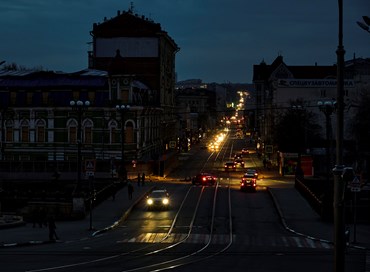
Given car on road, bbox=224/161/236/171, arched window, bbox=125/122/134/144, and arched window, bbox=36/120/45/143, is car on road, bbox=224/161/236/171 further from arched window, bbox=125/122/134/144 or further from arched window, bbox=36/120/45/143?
arched window, bbox=36/120/45/143

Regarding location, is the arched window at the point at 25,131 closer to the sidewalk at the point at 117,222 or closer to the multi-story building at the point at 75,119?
the multi-story building at the point at 75,119

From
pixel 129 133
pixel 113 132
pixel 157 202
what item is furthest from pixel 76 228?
pixel 113 132

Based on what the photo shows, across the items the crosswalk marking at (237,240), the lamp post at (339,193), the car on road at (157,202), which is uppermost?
the lamp post at (339,193)

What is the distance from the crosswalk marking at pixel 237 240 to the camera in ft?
109

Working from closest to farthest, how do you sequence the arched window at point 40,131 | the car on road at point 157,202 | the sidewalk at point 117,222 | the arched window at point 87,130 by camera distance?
the sidewalk at point 117,222, the car on road at point 157,202, the arched window at point 87,130, the arched window at point 40,131

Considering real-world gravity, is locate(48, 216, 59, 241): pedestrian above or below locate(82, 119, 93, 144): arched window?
below

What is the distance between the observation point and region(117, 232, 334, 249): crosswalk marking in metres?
33.4

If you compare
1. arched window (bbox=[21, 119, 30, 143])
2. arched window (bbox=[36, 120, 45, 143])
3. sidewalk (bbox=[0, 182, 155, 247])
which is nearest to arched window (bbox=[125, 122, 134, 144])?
arched window (bbox=[36, 120, 45, 143])

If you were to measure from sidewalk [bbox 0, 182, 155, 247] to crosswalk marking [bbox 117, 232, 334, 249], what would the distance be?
10.2ft

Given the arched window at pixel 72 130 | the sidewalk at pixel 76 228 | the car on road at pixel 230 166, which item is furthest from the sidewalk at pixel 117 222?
the car on road at pixel 230 166

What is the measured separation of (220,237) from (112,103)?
147 ft

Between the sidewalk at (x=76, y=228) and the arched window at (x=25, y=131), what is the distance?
1255 inches

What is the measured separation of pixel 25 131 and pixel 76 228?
146ft

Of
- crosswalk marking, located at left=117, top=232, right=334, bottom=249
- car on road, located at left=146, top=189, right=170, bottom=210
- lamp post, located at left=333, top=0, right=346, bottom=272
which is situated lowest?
crosswalk marking, located at left=117, top=232, right=334, bottom=249
